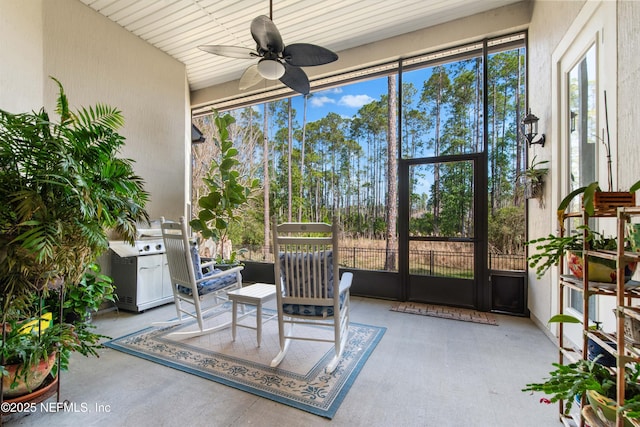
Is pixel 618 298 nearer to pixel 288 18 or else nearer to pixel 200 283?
pixel 200 283

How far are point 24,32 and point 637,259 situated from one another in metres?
5.43

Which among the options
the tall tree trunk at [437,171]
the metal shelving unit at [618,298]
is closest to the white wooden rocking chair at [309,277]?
the metal shelving unit at [618,298]

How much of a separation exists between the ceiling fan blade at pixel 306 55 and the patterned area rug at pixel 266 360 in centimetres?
271

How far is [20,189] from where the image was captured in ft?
4.90

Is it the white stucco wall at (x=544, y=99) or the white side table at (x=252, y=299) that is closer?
the white side table at (x=252, y=299)

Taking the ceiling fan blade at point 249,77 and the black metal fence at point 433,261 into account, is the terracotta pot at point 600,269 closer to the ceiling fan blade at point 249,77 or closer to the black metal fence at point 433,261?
the black metal fence at point 433,261

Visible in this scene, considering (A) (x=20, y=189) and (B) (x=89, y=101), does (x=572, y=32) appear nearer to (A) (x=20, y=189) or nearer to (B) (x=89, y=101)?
(A) (x=20, y=189)

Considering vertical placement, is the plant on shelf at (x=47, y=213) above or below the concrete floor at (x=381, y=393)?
above

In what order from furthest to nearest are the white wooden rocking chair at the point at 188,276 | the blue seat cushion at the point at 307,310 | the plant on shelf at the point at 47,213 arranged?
1. the white wooden rocking chair at the point at 188,276
2. the blue seat cushion at the point at 307,310
3. the plant on shelf at the point at 47,213

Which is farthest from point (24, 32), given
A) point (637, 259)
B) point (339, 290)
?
point (637, 259)

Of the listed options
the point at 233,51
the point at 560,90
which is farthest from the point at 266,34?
the point at 560,90

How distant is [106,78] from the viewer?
3.85m

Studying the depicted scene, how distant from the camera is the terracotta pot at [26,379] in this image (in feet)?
5.28

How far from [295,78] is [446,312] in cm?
340
